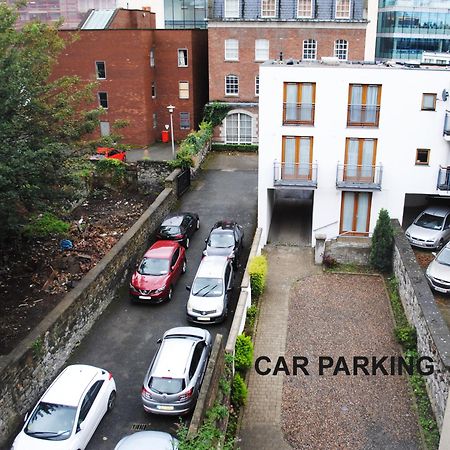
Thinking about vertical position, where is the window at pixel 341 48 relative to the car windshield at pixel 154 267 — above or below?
above

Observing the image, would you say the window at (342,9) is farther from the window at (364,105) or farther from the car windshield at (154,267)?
the car windshield at (154,267)

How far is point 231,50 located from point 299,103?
1699 centimetres

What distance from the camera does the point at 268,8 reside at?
3716cm

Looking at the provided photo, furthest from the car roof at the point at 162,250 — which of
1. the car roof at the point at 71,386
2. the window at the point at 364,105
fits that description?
the window at the point at 364,105

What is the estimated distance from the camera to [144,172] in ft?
101

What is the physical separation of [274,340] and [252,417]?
3.48 metres

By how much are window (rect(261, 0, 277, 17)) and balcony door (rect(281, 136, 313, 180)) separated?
56.7ft

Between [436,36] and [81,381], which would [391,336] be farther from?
[436,36]

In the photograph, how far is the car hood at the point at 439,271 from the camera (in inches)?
785

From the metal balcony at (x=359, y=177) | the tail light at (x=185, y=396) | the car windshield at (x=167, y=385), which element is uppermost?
the metal balcony at (x=359, y=177)

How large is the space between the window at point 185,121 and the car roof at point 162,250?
20819mm

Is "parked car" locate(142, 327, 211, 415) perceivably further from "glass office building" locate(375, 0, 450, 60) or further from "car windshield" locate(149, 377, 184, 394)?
"glass office building" locate(375, 0, 450, 60)

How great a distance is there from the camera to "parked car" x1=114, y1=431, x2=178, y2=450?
475 inches

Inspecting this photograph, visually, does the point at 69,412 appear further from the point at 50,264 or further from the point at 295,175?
the point at 295,175
